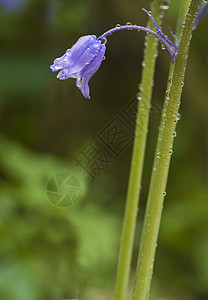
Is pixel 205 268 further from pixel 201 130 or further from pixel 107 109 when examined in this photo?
pixel 107 109

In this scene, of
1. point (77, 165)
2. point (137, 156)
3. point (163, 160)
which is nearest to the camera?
point (163, 160)

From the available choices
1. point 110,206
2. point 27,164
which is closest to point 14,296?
point 27,164

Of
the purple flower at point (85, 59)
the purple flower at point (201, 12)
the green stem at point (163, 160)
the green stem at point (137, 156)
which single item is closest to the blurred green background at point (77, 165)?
the green stem at point (137, 156)

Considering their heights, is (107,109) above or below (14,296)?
above

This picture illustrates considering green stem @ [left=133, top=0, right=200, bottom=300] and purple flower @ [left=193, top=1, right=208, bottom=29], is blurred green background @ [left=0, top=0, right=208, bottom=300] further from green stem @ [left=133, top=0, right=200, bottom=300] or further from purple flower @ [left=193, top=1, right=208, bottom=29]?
purple flower @ [left=193, top=1, right=208, bottom=29]

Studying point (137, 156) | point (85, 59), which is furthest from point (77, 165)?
point (85, 59)

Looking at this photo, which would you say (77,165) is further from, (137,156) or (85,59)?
(85,59)

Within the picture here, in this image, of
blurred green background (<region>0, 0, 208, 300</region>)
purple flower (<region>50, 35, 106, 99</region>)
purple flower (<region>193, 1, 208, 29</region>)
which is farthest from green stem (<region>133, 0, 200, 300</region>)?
blurred green background (<region>0, 0, 208, 300</region>)
